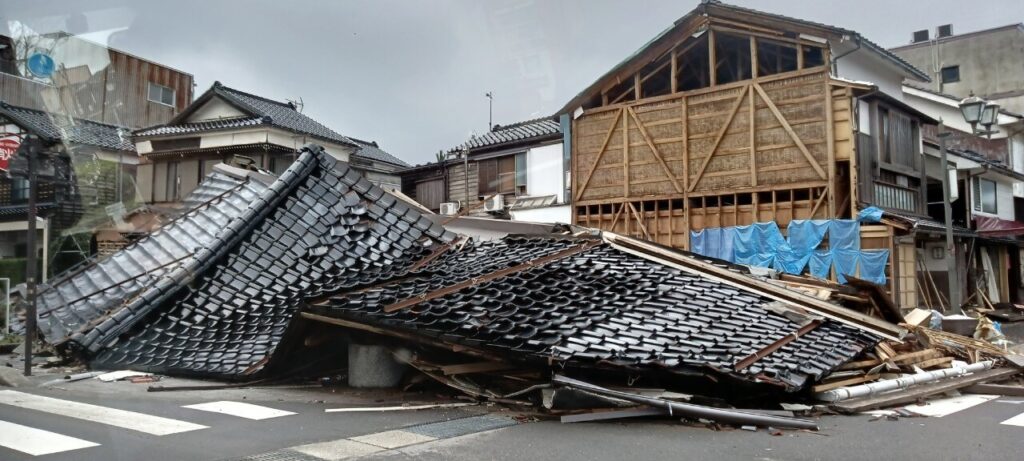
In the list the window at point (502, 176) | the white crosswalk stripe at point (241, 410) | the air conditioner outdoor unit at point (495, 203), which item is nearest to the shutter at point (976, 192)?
the window at point (502, 176)

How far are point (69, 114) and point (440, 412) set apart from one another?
7.19m

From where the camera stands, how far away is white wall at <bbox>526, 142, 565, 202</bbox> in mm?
24016

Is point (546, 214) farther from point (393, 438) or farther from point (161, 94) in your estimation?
point (393, 438)

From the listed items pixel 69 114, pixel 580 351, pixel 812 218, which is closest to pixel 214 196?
pixel 69 114

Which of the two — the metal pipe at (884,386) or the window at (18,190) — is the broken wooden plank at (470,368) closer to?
the metal pipe at (884,386)

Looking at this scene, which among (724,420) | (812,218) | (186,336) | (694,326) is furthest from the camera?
(812,218)

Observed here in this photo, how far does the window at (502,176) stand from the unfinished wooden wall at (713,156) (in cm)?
246

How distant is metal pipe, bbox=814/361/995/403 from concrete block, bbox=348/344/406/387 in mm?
5143

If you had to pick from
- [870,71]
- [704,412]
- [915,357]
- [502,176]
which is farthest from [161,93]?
[870,71]

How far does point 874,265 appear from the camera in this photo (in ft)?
55.8

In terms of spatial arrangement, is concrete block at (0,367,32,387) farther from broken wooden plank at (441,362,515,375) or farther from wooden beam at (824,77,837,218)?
wooden beam at (824,77,837,218)

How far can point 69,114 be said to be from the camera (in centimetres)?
991

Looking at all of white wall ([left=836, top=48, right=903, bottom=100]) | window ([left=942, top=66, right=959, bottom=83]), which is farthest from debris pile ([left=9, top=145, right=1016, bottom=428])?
window ([left=942, top=66, right=959, bottom=83])

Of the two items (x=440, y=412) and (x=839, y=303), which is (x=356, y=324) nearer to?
(x=440, y=412)
